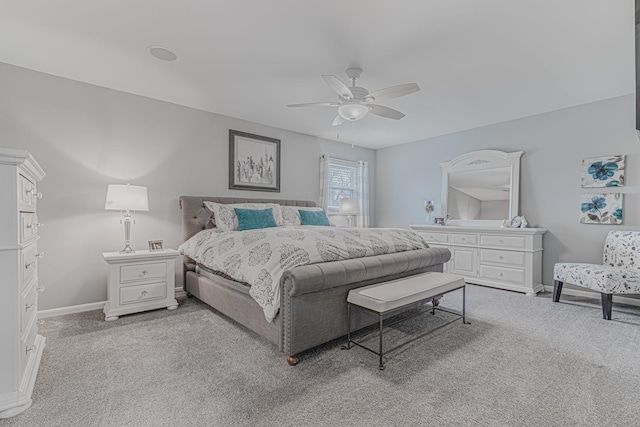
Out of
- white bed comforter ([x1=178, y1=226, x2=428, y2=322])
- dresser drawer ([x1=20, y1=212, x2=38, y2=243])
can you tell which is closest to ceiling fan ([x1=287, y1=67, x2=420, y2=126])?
white bed comforter ([x1=178, y1=226, x2=428, y2=322])

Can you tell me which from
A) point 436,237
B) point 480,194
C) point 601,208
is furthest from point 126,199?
point 601,208

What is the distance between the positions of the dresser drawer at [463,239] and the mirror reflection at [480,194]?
0.58 m

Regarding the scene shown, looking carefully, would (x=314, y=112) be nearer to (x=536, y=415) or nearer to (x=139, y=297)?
(x=139, y=297)

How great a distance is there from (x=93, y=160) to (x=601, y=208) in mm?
6187

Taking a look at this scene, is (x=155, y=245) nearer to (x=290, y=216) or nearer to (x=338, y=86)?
(x=290, y=216)

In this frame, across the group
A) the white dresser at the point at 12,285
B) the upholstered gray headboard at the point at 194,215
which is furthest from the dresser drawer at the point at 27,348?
the upholstered gray headboard at the point at 194,215

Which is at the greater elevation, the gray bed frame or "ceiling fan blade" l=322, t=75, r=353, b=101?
"ceiling fan blade" l=322, t=75, r=353, b=101

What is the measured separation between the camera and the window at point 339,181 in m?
5.92

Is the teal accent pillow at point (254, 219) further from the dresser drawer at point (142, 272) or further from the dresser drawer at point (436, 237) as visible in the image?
the dresser drawer at point (436, 237)

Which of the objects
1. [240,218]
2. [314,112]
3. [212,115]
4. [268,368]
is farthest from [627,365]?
[212,115]

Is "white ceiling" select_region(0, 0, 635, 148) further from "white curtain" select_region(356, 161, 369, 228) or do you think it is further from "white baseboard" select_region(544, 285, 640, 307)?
"white baseboard" select_region(544, 285, 640, 307)

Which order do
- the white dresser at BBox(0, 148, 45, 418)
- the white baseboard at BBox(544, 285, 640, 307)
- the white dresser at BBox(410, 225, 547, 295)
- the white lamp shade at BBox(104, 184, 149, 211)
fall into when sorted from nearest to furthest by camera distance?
the white dresser at BBox(0, 148, 45, 418)
the white lamp shade at BBox(104, 184, 149, 211)
the white baseboard at BBox(544, 285, 640, 307)
the white dresser at BBox(410, 225, 547, 295)

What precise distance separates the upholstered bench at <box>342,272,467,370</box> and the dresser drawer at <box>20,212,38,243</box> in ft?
6.84

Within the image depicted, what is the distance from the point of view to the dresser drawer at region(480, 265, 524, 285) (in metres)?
4.18
